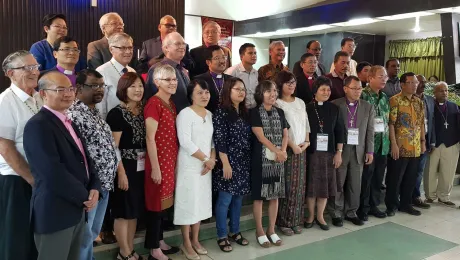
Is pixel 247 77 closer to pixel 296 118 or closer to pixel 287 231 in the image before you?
pixel 296 118

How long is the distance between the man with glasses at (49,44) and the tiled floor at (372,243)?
1.94 meters

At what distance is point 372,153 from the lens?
4.07 m

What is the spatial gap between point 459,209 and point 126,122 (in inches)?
172

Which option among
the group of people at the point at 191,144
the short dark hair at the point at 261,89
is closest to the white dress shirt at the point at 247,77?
the group of people at the point at 191,144

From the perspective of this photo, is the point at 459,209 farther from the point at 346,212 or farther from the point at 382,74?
the point at 382,74

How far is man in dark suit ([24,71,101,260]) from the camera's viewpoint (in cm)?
182

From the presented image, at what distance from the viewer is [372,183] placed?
4375 mm

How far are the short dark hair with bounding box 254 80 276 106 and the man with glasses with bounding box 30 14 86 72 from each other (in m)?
1.55

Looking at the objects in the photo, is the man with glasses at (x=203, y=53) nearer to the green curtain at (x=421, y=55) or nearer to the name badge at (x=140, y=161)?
the name badge at (x=140, y=161)

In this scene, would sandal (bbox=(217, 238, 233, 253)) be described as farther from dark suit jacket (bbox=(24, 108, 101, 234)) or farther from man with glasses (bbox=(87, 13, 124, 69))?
man with glasses (bbox=(87, 13, 124, 69))

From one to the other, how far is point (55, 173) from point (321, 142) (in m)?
2.60

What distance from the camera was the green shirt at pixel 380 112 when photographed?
419cm

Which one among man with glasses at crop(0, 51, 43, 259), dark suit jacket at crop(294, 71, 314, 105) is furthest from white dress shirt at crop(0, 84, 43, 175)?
dark suit jacket at crop(294, 71, 314, 105)

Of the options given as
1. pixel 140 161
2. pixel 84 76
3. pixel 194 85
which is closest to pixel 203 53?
pixel 194 85
